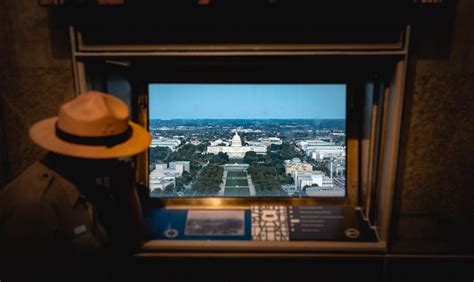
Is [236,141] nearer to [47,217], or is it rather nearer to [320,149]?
[320,149]

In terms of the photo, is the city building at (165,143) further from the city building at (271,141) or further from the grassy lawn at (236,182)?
the city building at (271,141)

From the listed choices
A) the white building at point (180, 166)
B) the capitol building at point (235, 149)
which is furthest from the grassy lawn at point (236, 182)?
the white building at point (180, 166)

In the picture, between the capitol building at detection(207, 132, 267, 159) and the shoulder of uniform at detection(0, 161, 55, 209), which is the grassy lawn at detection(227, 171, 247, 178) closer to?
the capitol building at detection(207, 132, 267, 159)

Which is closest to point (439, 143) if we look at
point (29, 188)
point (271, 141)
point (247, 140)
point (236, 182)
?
point (271, 141)

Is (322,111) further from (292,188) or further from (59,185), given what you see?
(59,185)

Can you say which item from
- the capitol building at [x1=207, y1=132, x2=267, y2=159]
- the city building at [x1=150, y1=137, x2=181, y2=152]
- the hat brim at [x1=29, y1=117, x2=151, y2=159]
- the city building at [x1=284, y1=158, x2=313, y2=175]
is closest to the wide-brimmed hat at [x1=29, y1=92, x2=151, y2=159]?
the hat brim at [x1=29, y1=117, x2=151, y2=159]
